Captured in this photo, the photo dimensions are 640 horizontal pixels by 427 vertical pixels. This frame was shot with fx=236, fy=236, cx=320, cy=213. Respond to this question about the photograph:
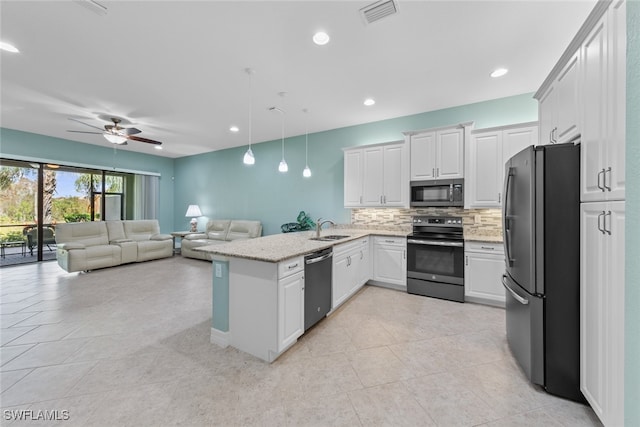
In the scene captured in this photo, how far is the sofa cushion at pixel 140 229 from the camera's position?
6195 millimetres

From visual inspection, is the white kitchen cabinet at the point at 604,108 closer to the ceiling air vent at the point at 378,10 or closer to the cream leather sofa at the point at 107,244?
the ceiling air vent at the point at 378,10

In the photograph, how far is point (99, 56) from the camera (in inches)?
102

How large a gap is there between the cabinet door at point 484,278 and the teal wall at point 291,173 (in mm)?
2088

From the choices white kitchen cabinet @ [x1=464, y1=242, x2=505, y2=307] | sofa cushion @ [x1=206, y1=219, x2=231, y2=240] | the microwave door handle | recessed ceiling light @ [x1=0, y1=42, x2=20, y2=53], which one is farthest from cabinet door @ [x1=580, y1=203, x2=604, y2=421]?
sofa cushion @ [x1=206, y1=219, x2=231, y2=240]

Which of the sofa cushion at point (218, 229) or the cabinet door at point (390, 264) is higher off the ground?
the sofa cushion at point (218, 229)

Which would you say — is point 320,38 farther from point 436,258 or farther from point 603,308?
point 436,258

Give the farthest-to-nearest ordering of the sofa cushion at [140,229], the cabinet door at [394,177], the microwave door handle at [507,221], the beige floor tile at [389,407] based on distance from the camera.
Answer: the sofa cushion at [140,229]
the cabinet door at [394,177]
the microwave door handle at [507,221]
the beige floor tile at [389,407]

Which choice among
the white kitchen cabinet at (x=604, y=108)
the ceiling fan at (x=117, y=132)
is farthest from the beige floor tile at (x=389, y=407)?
the ceiling fan at (x=117, y=132)

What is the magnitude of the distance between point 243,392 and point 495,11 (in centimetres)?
364

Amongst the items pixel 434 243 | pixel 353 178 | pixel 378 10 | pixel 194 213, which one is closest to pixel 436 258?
pixel 434 243

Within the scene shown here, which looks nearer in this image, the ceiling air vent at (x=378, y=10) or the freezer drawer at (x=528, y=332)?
the freezer drawer at (x=528, y=332)

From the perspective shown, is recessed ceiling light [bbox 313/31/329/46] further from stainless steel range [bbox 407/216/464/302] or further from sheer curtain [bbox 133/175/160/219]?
sheer curtain [bbox 133/175/160/219]

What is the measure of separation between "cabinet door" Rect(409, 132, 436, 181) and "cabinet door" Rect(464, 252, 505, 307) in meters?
1.34

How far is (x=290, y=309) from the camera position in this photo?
2.19m
